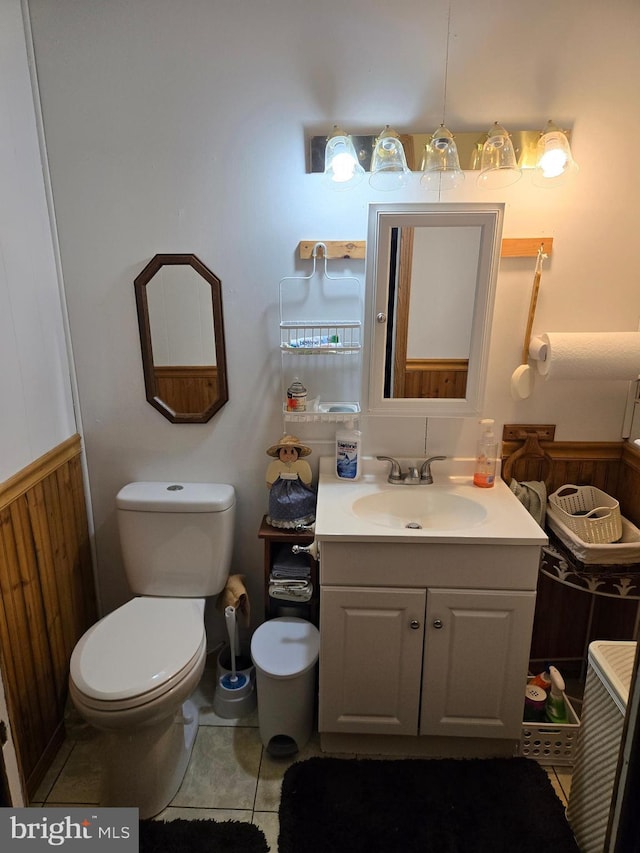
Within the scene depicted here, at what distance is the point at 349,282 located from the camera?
1.68 meters

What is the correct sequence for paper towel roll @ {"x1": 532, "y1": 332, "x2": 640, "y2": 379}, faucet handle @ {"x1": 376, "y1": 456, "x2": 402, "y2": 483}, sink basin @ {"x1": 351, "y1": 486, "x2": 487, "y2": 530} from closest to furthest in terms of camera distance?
paper towel roll @ {"x1": 532, "y1": 332, "x2": 640, "y2": 379} < sink basin @ {"x1": 351, "y1": 486, "x2": 487, "y2": 530} < faucet handle @ {"x1": 376, "y1": 456, "x2": 402, "y2": 483}

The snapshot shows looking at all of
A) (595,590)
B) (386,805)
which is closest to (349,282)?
(595,590)

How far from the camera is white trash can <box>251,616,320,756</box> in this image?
1.54m

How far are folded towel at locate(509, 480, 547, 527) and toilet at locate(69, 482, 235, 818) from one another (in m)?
0.98

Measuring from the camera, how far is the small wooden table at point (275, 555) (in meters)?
1.72

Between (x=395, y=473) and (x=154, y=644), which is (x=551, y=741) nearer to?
(x=395, y=473)

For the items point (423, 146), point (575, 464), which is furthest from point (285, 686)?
point (423, 146)

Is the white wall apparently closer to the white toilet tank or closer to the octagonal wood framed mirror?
the octagonal wood framed mirror

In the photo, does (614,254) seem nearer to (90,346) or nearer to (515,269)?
(515,269)

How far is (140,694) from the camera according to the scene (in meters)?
1.30

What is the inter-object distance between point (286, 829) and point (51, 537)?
108 cm

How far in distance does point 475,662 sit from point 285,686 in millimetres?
568

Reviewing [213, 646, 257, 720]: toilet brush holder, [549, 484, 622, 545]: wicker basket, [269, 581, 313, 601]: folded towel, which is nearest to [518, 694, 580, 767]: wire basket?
[549, 484, 622, 545]: wicker basket

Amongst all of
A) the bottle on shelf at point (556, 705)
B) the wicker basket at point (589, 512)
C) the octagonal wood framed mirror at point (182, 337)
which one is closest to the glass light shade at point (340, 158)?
the octagonal wood framed mirror at point (182, 337)
